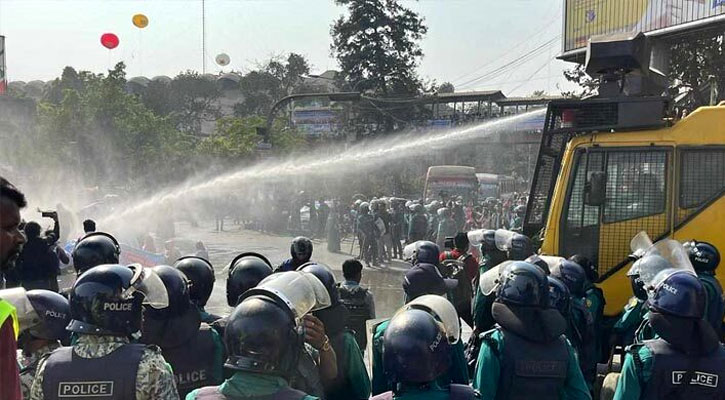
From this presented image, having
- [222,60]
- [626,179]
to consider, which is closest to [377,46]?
[222,60]

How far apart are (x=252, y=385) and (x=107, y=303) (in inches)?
31.5

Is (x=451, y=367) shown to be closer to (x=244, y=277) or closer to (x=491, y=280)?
(x=491, y=280)

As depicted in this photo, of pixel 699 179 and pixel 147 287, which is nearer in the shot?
pixel 147 287

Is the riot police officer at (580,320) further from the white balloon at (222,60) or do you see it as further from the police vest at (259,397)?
the white balloon at (222,60)

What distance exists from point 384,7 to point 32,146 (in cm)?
2337

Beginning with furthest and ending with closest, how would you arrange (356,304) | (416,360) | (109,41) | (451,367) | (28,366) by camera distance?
(109,41) < (356,304) < (451,367) < (28,366) < (416,360)

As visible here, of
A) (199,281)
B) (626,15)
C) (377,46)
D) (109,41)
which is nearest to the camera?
(199,281)

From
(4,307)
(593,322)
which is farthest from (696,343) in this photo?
(4,307)

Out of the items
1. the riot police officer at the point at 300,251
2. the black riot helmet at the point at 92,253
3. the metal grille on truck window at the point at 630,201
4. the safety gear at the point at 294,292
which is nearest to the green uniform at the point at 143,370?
the safety gear at the point at 294,292

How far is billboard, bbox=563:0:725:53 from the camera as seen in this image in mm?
18172

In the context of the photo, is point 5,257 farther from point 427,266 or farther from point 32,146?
point 32,146

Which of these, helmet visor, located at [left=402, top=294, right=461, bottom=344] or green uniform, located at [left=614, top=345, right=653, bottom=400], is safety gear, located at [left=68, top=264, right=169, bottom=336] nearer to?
helmet visor, located at [left=402, top=294, right=461, bottom=344]

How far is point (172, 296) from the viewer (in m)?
3.94

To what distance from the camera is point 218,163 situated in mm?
31719
